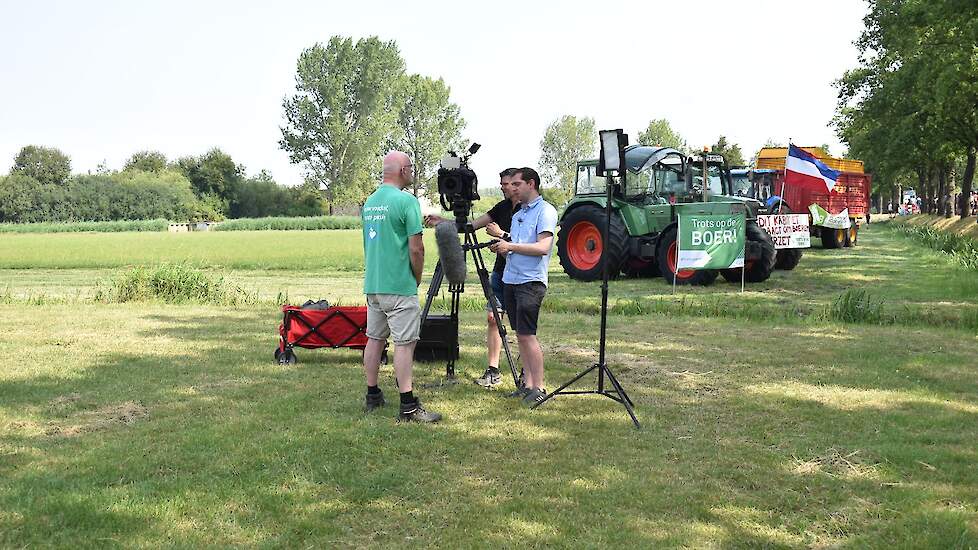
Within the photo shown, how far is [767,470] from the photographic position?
16.2 ft

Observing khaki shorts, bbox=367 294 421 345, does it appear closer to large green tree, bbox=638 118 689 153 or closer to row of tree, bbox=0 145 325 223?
row of tree, bbox=0 145 325 223

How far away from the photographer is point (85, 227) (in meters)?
68.0

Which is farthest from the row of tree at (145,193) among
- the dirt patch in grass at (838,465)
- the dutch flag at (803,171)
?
the dirt patch in grass at (838,465)

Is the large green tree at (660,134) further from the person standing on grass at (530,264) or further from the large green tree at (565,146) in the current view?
the person standing on grass at (530,264)

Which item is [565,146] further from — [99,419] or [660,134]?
[99,419]

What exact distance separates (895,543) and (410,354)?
3.18m

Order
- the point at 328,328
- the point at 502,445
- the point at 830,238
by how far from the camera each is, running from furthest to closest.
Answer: the point at 830,238
the point at 328,328
the point at 502,445

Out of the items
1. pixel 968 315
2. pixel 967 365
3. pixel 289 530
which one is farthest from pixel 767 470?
pixel 968 315

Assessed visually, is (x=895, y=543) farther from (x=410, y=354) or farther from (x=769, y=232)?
(x=769, y=232)

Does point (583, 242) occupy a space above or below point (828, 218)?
below

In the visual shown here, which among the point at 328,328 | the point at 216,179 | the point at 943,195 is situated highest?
the point at 216,179

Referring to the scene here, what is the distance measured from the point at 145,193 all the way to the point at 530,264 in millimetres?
79339

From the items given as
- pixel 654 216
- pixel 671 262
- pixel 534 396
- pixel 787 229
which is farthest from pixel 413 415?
pixel 787 229

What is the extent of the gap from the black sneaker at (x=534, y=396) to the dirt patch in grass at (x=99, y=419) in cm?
268
